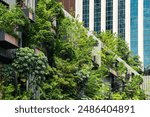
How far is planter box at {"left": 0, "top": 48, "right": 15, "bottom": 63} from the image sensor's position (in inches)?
978

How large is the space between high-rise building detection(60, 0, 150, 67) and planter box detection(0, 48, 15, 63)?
179 feet

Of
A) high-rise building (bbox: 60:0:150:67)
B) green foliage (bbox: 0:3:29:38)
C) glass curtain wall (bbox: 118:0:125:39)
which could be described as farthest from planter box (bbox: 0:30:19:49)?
glass curtain wall (bbox: 118:0:125:39)

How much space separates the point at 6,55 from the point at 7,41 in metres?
2.19

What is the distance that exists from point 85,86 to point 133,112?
27.9 meters

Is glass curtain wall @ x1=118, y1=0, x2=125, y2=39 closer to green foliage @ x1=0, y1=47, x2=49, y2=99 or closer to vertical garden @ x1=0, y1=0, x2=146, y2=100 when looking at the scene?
vertical garden @ x1=0, y1=0, x2=146, y2=100

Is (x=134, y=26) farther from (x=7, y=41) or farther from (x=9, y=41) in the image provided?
(x=7, y=41)

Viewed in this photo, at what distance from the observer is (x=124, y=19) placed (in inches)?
3199

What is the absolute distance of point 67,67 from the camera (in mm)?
30078

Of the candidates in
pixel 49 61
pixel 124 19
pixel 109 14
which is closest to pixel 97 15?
pixel 109 14

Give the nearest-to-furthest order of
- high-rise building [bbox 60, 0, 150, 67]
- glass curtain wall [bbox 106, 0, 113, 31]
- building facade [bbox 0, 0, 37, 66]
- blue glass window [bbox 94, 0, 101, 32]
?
building facade [bbox 0, 0, 37, 66], high-rise building [bbox 60, 0, 150, 67], glass curtain wall [bbox 106, 0, 113, 31], blue glass window [bbox 94, 0, 101, 32]

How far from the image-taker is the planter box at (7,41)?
2278 centimetres

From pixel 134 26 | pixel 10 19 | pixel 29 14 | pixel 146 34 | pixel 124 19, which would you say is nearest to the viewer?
pixel 10 19

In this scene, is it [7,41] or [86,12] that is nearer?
[7,41]

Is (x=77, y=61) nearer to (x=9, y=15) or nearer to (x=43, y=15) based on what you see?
(x=43, y=15)
